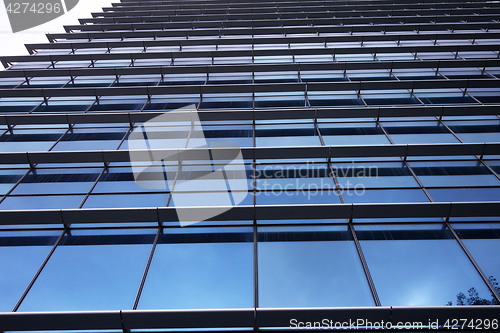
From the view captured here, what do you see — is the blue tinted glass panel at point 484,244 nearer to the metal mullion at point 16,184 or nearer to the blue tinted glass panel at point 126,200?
the blue tinted glass panel at point 126,200

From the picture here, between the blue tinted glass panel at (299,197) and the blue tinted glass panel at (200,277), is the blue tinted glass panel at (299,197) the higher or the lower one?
the higher one

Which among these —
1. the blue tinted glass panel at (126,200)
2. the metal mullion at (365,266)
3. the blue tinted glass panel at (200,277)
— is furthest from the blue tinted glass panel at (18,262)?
the metal mullion at (365,266)

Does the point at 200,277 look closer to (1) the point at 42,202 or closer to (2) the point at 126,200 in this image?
(2) the point at 126,200

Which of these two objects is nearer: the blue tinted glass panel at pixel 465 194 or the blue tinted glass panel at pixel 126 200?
the blue tinted glass panel at pixel 465 194

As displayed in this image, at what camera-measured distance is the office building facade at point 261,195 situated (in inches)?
318

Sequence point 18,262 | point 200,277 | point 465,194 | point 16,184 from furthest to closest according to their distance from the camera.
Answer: point 16,184 < point 465,194 < point 18,262 < point 200,277

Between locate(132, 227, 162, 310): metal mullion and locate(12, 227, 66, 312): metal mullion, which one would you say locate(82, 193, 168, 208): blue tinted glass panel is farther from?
locate(12, 227, 66, 312): metal mullion

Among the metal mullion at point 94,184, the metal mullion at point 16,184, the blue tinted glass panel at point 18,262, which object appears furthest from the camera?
the metal mullion at point 16,184

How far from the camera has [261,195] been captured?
11.1 meters

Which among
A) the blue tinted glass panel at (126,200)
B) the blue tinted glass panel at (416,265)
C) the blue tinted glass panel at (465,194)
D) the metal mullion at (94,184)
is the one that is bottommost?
the blue tinted glass panel at (416,265)

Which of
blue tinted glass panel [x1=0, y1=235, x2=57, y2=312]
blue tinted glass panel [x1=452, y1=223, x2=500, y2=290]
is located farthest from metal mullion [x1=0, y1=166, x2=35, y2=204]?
blue tinted glass panel [x1=452, y1=223, x2=500, y2=290]

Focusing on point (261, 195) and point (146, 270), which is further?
point (261, 195)

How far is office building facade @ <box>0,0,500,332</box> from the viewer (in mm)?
8070

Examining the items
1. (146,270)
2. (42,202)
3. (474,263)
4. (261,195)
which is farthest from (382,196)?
(42,202)
